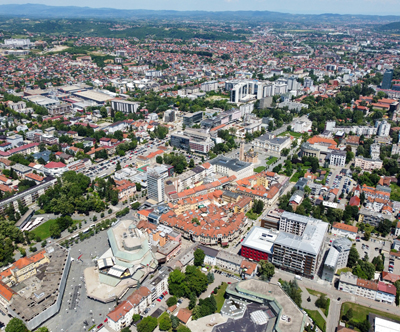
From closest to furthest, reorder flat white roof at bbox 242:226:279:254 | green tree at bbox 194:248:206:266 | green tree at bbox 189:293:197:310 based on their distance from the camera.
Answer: green tree at bbox 189:293:197:310, green tree at bbox 194:248:206:266, flat white roof at bbox 242:226:279:254

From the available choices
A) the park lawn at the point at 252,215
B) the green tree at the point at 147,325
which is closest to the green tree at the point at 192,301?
the green tree at the point at 147,325

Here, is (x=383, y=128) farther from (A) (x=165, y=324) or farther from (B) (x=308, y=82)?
(A) (x=165, y=324)

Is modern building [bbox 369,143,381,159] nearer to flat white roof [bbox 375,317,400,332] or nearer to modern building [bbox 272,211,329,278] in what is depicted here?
modern building [bbox 272,211,329,278]

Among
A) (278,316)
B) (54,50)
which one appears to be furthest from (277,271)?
(54,50)

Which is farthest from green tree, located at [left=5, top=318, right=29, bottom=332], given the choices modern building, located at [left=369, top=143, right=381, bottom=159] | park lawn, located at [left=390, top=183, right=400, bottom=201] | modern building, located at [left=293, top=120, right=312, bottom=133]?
modern building, located at [left=293, top=120, right=312, bottom=133]

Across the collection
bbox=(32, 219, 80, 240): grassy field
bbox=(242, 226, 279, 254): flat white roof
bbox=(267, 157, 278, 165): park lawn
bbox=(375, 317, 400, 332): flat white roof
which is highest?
bbox=(242, 226, 279, 254): flat white roof

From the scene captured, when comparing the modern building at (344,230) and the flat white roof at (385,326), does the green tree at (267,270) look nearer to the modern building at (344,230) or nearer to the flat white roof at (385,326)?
the flat white roof at (385,326)
